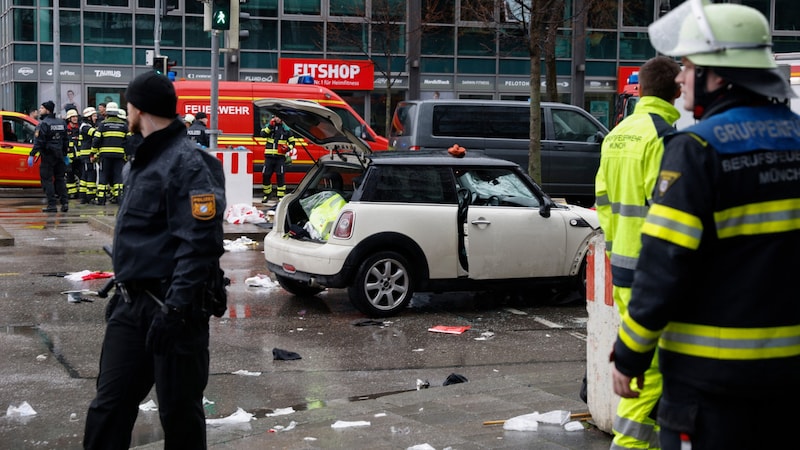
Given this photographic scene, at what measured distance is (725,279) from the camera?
9.62ft

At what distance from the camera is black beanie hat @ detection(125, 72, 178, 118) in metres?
4.62

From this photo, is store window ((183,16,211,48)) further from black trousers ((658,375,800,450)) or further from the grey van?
→ black trousers ((658,375,800,450))

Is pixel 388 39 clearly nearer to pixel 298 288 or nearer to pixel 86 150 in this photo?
pixel 86 150

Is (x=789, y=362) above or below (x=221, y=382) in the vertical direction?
above

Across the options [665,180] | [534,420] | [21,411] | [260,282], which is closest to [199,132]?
[260,282]

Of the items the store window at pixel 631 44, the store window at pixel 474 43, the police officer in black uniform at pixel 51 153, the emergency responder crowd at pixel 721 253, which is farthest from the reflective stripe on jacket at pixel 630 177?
the store window at pixel 631 44

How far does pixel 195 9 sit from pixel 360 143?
24689mm

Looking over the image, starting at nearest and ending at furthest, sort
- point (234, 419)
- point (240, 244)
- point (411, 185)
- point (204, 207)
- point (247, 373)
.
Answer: point (204, 207) < point (234, 419) < point (247, 373) < point (411, 185) < point (240, 244)

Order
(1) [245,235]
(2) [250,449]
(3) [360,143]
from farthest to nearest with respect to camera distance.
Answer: (1) [245,235] → (3) [360,143] → (2) [250,449]

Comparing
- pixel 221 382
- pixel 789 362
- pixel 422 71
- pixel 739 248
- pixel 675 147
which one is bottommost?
pixel 221 382

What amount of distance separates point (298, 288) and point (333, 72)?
943 inches

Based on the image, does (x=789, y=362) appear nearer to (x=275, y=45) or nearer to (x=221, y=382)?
(x=221, y=382)

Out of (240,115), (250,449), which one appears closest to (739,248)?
(250,449)

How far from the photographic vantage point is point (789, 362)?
116 inches
